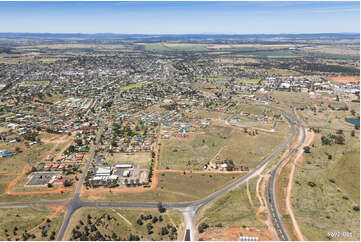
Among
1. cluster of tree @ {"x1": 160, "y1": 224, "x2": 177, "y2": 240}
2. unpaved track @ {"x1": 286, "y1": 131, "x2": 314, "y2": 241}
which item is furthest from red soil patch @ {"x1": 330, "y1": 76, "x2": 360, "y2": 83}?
cluster of tree @ {"x1": 160, "y1": 224, "x2": 177, "y2": 240}

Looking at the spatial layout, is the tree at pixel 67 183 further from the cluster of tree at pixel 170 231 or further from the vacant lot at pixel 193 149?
the cluster of tree at pixel 170 231

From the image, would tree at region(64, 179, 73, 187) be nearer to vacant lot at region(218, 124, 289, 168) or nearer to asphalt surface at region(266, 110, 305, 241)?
vacant lot at region(218, 124, 289, 168)

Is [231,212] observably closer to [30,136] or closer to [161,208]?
[161,208]

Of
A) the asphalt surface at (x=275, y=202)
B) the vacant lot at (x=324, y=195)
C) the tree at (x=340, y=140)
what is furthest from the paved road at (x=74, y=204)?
the tree at (x=340, y=140)

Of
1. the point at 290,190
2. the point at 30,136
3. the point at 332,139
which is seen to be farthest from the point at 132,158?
the point at 332,139

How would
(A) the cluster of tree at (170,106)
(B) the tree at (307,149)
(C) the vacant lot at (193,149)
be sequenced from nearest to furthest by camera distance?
(C) the vacant lot at (193,149) < (B) the tree at (307,149) < (A) the cluster of tree at (170,106)

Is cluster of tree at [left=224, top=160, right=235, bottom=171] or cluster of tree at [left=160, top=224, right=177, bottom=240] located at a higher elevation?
cluster of tree at [left=224, top=160, right=235, bottom=171]

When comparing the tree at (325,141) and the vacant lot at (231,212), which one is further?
the tree at (325,141)
